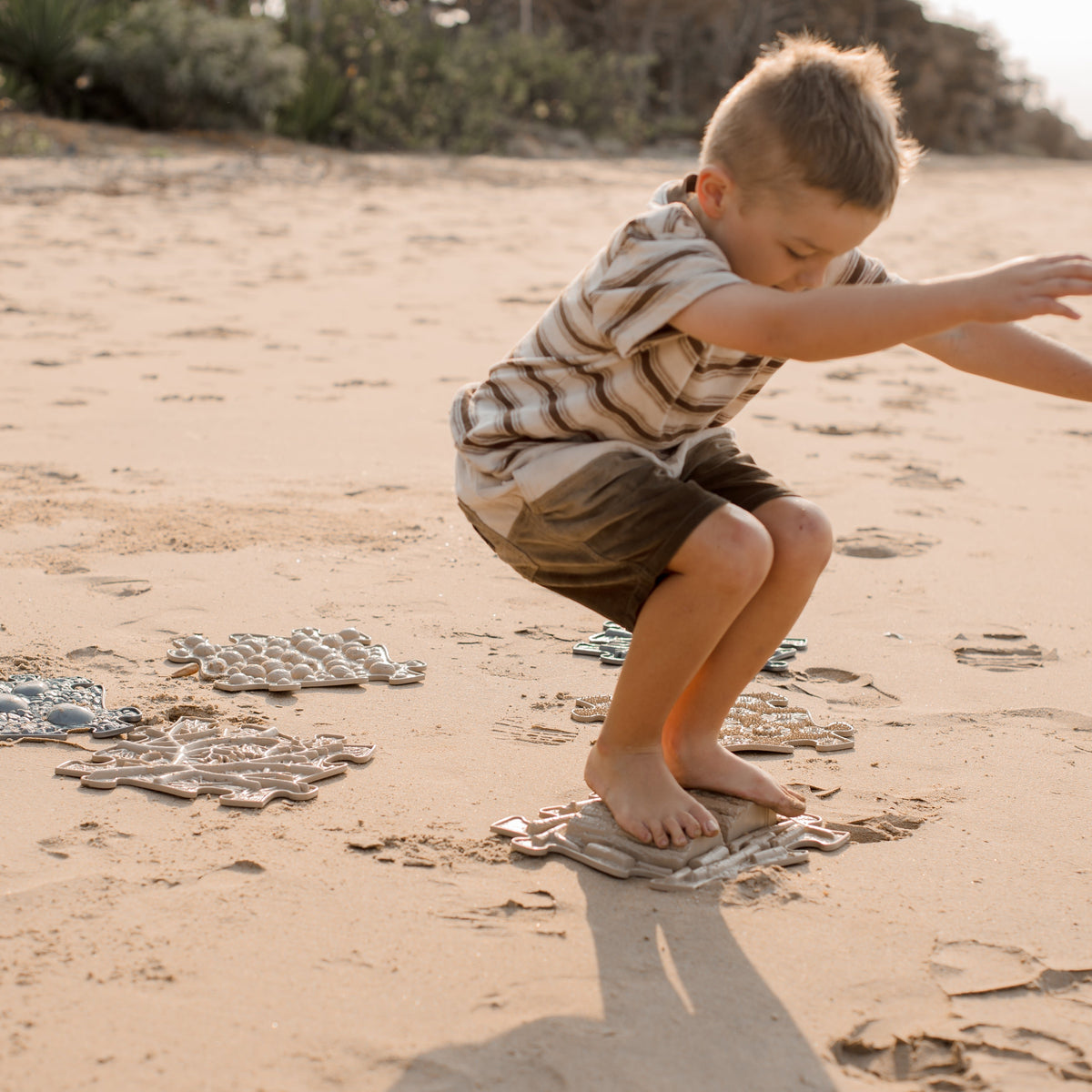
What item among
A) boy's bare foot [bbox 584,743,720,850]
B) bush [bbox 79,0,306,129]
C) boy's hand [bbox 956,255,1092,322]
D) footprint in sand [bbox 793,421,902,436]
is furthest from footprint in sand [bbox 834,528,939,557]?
bush [bbox 79,0,306,129]

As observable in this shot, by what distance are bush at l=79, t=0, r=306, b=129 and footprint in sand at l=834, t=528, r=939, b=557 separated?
11.0 metres

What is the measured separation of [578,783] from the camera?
220 cm

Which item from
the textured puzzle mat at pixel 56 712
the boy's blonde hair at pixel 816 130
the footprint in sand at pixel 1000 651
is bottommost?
the textured puzzle mat at pixel 56 712

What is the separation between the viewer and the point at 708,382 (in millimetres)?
2029

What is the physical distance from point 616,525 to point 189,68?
12.3 m

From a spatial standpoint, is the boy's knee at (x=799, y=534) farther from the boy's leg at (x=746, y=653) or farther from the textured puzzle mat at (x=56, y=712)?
the textured puzzle mat at (x=56, y=712)

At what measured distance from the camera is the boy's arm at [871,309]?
65.4 inches

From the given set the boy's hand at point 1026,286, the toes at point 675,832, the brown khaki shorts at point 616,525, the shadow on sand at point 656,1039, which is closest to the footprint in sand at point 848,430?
the brown khaki shorts at point 616,525

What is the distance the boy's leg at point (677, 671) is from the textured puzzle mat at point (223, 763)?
1.48 ft

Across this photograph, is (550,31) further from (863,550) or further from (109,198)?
(863,550)

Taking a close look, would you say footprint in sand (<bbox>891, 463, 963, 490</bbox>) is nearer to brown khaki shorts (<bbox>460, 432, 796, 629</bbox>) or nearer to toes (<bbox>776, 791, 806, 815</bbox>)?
brown khaki shorts (<bbox>460, 432, 796, 629</bbox>)

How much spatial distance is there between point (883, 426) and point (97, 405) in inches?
107

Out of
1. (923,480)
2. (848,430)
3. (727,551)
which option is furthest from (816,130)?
(848,430)

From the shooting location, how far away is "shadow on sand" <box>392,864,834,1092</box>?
1.42 meters
